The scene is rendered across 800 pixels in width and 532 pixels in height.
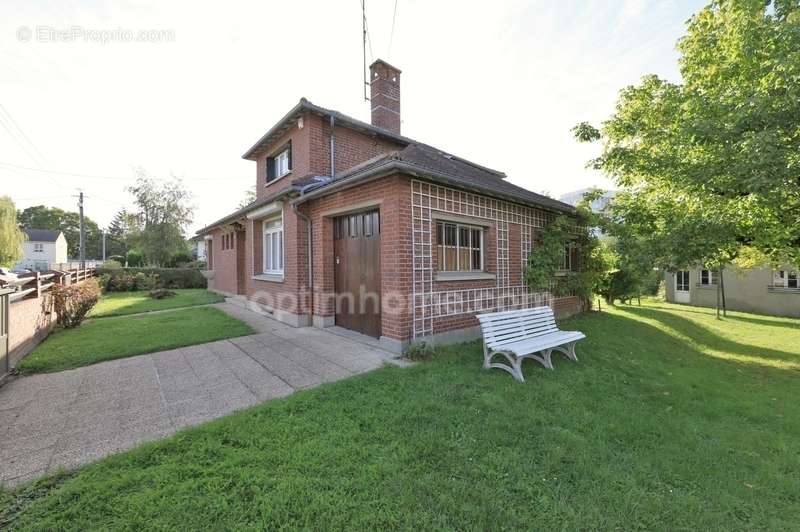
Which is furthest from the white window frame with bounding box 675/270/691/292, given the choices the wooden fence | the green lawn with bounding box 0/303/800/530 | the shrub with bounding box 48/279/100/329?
the shrub with bounding box 48/279/100/329

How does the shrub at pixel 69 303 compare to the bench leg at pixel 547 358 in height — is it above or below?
above

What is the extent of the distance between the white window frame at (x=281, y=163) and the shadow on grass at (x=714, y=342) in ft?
46.3

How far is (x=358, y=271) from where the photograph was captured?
710 cm

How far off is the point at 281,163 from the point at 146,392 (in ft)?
29.4

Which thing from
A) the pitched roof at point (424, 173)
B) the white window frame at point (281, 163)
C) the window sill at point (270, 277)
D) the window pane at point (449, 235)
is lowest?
the window sill at point (270, 277)

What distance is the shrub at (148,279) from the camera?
17.8 meters

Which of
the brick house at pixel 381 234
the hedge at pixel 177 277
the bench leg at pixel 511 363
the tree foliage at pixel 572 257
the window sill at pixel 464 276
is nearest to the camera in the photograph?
the bench leg at pixel 511 363

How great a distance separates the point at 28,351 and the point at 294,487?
23.2 feet

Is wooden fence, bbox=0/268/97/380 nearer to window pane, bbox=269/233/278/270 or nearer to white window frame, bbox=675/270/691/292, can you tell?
window pane, bbox=269/233/278/270

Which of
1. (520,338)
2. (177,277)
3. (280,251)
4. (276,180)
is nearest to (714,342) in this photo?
(520,338)

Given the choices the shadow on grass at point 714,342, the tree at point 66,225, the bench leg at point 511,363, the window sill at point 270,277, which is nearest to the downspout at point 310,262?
the window sill at point 270,277

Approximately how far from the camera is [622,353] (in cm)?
716

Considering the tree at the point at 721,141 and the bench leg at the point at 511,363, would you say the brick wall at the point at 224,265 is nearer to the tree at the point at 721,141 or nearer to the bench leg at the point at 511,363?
the bench leg at the point at 511,363

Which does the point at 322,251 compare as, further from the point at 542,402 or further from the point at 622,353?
the point at 622,353
